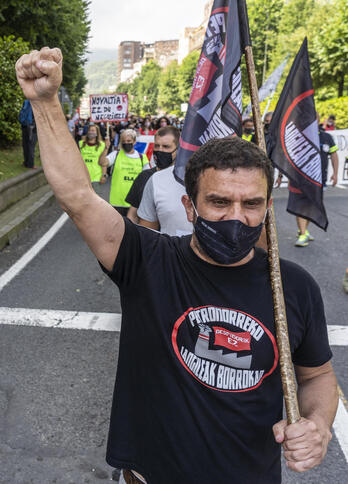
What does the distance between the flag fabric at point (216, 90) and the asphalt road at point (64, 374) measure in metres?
1.91

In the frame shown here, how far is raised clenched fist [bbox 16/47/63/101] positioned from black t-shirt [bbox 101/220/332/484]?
1.67 ft

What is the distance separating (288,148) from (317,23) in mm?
44060

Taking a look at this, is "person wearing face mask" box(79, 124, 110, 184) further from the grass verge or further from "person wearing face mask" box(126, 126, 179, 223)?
"person wearing face mask" box(126, 126, 179, 223)

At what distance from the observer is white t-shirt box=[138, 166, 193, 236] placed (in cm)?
385

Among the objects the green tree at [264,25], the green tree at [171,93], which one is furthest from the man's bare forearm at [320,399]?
the green tree at [171,93]

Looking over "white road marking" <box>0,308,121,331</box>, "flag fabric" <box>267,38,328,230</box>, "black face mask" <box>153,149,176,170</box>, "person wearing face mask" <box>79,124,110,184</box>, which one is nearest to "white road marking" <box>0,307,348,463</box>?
"white road marking" <box>0,308,121,331</box>

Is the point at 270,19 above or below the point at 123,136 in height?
above

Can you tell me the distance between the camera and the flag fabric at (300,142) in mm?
4512

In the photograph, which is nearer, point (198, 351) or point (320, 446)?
point (320, 446)

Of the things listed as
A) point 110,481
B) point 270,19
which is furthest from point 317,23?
point 110,481

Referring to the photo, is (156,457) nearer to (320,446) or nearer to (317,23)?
(320,446)

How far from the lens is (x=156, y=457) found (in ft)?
5.15

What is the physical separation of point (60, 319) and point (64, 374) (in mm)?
1101

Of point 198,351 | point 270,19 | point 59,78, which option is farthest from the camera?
point 270,19
